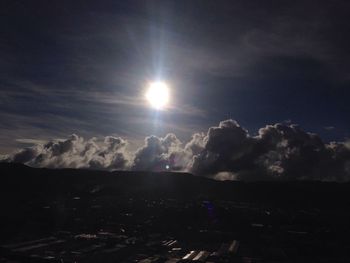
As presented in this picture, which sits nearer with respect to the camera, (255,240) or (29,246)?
(29,246)

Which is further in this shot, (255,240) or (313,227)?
(313,227)

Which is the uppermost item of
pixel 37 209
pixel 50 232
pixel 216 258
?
pixel 37 209

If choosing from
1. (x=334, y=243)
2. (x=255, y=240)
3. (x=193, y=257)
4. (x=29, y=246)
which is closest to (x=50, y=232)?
(x=29, y=246)

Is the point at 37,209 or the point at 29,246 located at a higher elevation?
the point at 37,209

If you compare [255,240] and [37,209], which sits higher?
[37,209]

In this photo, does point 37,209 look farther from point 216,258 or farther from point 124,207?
point 216,258

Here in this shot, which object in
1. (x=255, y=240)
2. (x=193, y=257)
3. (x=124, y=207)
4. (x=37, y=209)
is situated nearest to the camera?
(x=193, y=257)

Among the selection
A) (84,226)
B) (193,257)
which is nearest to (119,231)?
(84,226)

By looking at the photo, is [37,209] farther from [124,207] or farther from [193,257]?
[193,257]

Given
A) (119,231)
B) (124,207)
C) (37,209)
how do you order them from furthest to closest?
(124,207) → (37,209) → (119,231)
